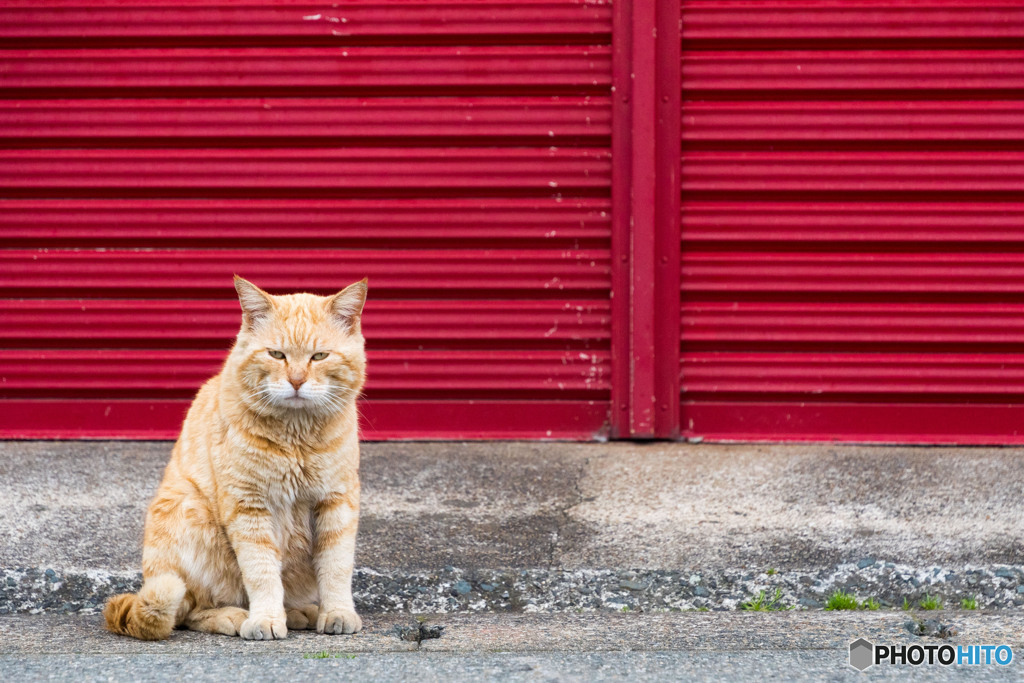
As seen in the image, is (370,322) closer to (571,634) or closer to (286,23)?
(286,23)

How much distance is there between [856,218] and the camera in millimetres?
5410

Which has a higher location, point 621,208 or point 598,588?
point 621,208

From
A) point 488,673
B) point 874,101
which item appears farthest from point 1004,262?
point 488,673

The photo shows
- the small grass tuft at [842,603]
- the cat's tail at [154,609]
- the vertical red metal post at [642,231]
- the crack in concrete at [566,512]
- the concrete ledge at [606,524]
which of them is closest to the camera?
the cat's tail at [154,609]

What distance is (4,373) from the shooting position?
5.51 metres

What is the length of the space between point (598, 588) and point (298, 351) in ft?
4.64

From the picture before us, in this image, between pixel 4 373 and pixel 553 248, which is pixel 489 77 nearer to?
pixel 553 248

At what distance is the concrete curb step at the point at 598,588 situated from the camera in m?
3.78

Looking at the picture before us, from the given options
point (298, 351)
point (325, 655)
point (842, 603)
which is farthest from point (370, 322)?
point (842, 603)

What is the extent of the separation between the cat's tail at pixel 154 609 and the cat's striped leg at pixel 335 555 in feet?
1.39

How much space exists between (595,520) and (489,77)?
243 cm

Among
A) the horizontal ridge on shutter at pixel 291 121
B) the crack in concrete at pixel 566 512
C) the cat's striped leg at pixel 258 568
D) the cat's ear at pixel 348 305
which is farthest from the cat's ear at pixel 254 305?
the horizontal ridge on shutter at pixel 291 121

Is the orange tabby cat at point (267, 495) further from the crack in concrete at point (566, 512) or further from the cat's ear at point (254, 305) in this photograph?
the crack in concrete at point (566, 512)

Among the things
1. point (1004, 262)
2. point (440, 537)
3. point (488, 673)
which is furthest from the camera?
point (1004, 262)
